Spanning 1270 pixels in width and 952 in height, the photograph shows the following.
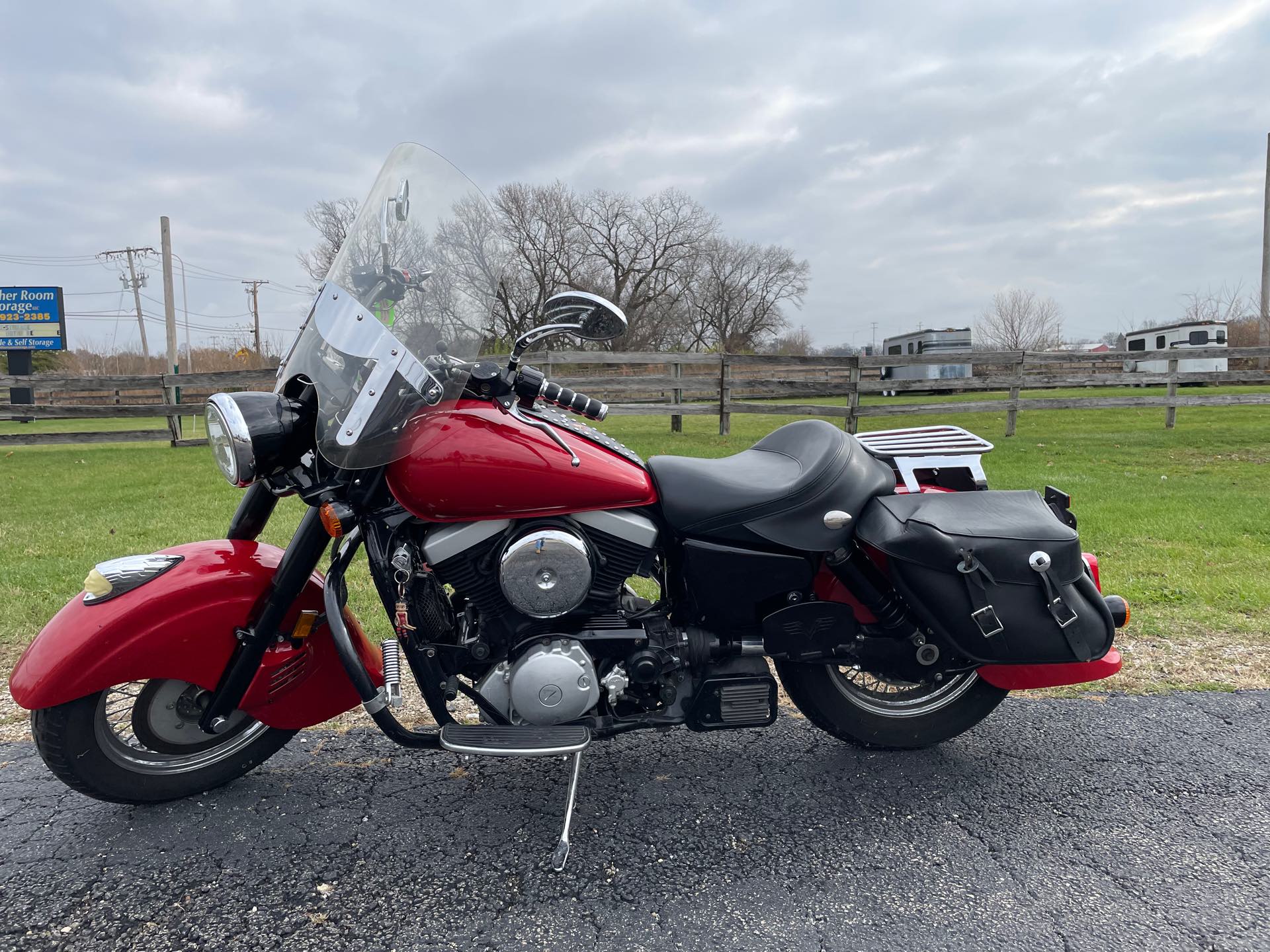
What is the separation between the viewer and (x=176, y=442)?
43.5ft

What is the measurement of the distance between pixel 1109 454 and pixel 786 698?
9.40m

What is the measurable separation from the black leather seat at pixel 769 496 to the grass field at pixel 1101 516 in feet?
6.23

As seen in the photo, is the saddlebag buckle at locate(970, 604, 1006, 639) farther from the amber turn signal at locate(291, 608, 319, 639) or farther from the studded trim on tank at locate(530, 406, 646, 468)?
the amber turn signal at locate(291, 608, 319, 639)

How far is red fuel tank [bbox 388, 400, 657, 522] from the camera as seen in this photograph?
7.11 feet

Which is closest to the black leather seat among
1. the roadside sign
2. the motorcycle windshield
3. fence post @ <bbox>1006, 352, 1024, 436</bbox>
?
the motorcycle windshield

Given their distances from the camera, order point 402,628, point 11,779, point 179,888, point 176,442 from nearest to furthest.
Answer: point 179,888
point 402,628
point 11,779
point 176,442

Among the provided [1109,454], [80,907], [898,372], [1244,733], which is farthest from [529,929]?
[898,372]

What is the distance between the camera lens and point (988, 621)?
7.93 ft

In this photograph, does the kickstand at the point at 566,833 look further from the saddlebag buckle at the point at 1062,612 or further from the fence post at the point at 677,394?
the fence post at the point at 677,394

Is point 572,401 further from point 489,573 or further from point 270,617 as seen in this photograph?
point 270,617

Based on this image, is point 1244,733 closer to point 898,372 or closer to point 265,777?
point 265,777

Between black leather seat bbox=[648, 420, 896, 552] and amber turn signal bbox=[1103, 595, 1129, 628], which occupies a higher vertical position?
black leather seat bbox=[648, 420, 896, 552]

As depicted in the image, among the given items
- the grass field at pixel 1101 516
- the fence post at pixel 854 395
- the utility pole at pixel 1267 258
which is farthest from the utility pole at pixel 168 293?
the utility pole at pixel 1267 258

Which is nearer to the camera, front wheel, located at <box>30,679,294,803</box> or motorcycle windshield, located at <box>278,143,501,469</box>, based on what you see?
motorcycle windshield, located at <box>278,143,501,469</box>
